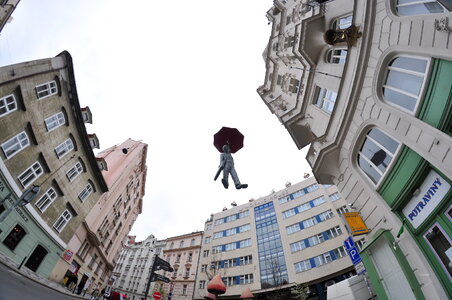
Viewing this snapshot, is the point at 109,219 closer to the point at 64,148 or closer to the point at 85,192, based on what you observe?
the point at 85,192

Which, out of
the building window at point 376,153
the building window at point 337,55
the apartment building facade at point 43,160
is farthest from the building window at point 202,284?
the building window at point 337,55

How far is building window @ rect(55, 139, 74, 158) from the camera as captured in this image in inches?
728

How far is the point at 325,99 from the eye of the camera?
42.5 ft

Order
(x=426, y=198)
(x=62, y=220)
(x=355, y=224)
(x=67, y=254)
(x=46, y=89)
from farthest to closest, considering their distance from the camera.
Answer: (x=67, y=254) → (x=62, y=220) → (x=46, y=89) → (x=355, y=224) → (x=426, y=198)

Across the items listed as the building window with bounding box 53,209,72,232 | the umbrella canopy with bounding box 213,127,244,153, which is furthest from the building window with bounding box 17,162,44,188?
the umbrella canopy with bounding box 213,127,244,153

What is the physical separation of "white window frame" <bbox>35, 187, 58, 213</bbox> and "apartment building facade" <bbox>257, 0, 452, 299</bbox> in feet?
68.8

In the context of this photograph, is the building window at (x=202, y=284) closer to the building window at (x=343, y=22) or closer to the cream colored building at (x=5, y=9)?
the building window at (x=343, y=22)

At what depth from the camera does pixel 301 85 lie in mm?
15438

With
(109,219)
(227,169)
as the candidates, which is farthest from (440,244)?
(109,219)

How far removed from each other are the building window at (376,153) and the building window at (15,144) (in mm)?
21451

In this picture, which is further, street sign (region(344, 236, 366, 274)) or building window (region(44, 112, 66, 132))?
building window (region(44, 112, 66, 132))

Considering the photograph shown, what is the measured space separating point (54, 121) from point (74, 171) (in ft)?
17.4

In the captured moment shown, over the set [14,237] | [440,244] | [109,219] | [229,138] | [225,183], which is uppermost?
[109,219]

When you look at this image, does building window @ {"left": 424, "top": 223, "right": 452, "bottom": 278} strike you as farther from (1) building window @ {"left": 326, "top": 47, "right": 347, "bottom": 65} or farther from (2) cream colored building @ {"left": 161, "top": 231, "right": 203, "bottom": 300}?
(2) cream colored building @ {"left": 161, "top": 231, "right": 203, "bottom": 300}
